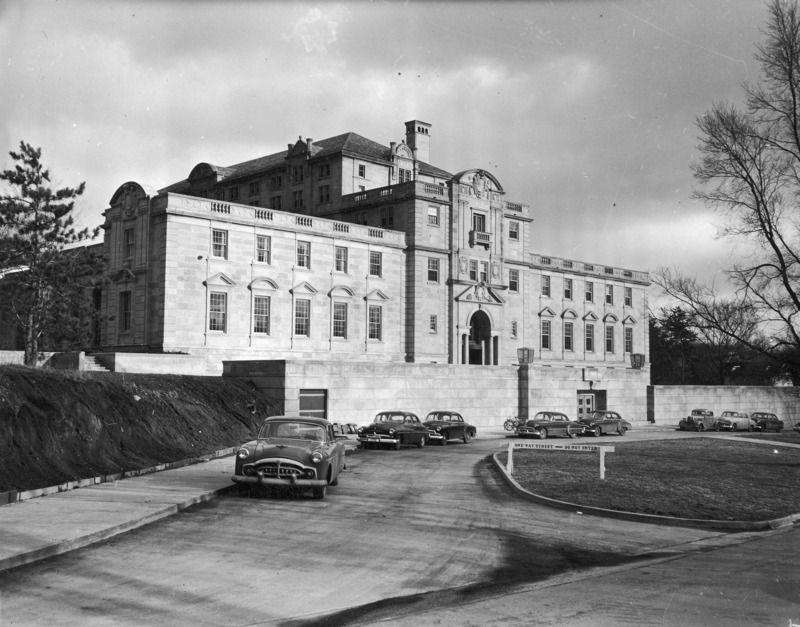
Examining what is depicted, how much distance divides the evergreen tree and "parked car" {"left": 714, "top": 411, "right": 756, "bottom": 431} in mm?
43821

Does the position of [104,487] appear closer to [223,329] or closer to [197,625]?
[197,625]

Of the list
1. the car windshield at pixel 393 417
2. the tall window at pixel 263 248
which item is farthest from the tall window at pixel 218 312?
the car windshield at pixel 393 417

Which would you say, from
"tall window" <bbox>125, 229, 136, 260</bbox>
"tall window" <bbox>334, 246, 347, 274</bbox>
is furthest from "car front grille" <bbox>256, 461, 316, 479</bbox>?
"tall window" <bbox>334, 246, 347, 274</bbox>

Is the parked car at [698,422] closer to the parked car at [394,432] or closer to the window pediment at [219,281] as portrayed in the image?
the parked car at [394,432]

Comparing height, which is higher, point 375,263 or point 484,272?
point 484,272

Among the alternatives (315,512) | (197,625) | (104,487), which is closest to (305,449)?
(315,512)

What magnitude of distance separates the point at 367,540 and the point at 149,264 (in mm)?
42113

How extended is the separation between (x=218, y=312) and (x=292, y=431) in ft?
115

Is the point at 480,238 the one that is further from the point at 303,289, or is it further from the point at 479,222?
the point at 303,289

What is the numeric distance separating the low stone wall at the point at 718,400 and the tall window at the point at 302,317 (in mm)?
27896

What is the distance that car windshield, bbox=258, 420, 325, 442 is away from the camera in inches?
708

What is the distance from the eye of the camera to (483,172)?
220 feet

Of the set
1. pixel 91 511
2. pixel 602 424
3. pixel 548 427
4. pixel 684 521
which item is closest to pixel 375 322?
pixel 602 424

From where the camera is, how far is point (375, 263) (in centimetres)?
6172
